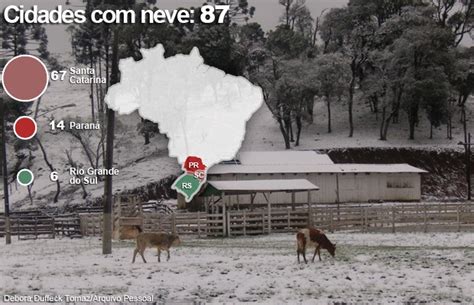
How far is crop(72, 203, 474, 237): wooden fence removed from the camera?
28188mm

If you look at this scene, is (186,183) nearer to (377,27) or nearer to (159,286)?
(159,286)

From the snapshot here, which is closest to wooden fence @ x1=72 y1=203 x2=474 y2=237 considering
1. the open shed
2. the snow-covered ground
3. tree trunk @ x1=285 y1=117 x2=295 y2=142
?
the open shed

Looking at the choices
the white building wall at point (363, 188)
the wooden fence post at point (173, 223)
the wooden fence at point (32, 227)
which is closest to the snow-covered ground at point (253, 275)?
the wooden fence at point (32, 227)

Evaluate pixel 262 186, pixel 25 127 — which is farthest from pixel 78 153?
pixel 262 186

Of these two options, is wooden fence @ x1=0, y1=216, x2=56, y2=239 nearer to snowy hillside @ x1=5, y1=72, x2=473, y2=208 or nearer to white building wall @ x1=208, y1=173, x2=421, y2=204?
snowy hillside @ x1=5, y1=72, x2=473, y2=208

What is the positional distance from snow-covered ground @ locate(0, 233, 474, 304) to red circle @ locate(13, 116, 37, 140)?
2793 mm

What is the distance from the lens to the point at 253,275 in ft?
46.3

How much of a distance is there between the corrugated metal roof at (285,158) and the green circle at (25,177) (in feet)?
70.3

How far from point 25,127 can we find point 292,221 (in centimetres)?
1869

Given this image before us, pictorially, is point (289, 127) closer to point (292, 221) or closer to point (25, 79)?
point (292, 221)

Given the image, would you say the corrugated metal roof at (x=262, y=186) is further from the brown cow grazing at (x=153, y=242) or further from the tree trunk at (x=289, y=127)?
the tree trunk at (x=289, y=127)

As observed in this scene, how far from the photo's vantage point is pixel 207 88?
16766mm

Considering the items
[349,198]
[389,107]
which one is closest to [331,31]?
[389,107]

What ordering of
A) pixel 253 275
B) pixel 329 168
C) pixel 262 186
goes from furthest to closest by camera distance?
pixel 329 168, pixel 262 186, pixel 253 275
